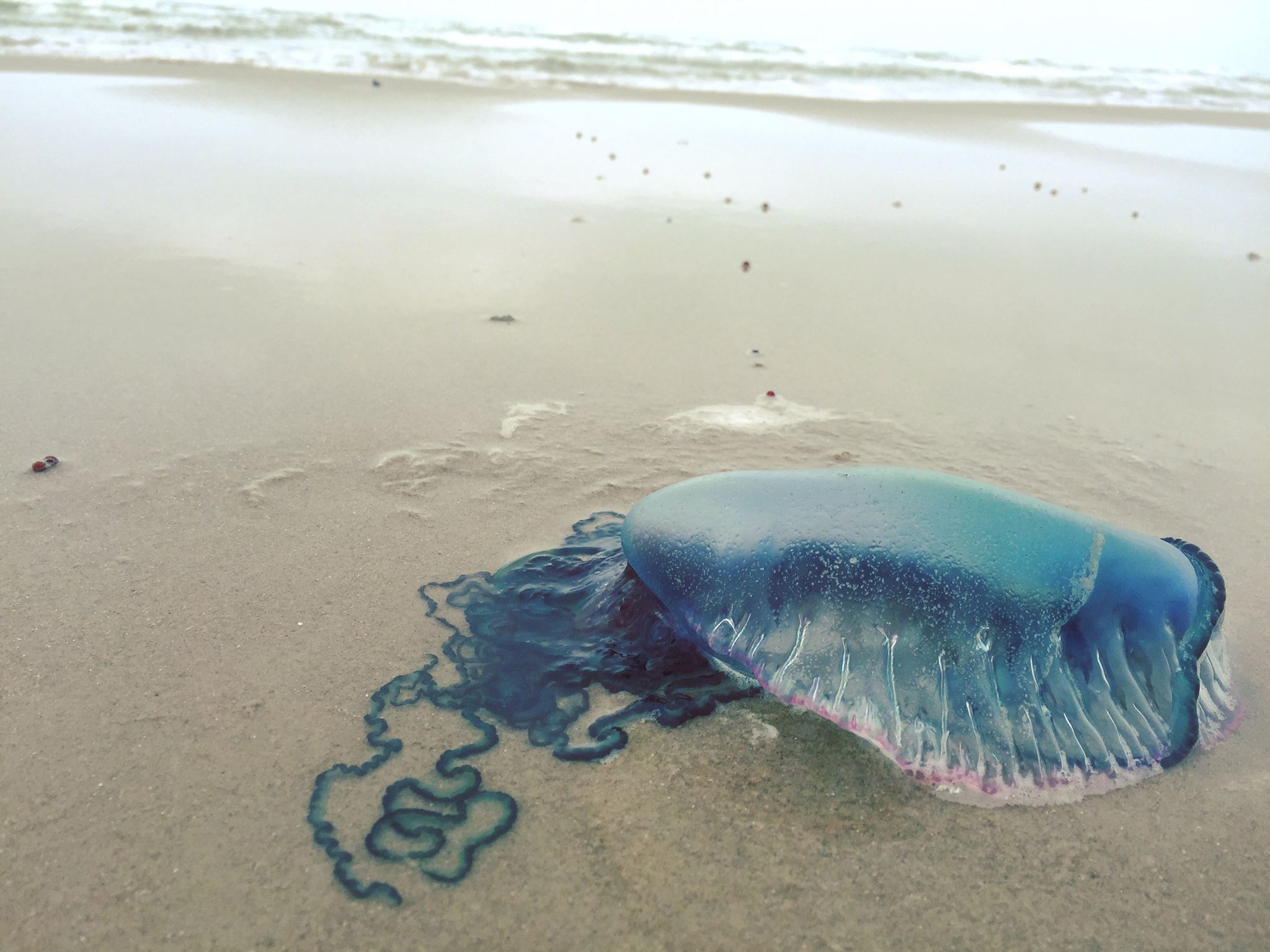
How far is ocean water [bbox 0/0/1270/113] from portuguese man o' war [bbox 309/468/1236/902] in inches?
404

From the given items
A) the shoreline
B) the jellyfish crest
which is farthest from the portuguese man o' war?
the shoreline

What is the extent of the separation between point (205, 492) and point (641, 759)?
1.67 m

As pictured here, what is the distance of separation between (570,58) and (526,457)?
11.0m

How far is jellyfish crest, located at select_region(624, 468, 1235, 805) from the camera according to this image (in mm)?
1966

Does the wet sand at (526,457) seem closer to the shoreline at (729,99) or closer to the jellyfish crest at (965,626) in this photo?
the jellyfish crest at (965,626)

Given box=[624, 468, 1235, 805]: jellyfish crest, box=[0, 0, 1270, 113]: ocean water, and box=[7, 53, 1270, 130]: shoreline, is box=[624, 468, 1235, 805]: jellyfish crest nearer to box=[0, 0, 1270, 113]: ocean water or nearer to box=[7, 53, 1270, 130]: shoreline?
box=[7, 53, 1270, 130]: shoreline

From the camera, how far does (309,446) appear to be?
326 centimetres

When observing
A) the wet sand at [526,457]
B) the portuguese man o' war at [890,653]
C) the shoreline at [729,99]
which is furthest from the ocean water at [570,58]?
the portuguese man o' war at [890,653]

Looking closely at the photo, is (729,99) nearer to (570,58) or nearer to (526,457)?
(570,58)

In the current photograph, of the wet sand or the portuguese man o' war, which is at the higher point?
the portuguese man o' war

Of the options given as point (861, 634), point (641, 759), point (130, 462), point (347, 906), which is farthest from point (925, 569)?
point (130, 462)

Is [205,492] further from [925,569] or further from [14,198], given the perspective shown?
[14,198]

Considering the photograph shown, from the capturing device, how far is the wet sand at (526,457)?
177 centimetres

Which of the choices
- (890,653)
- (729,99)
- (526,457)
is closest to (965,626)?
(890,653)
